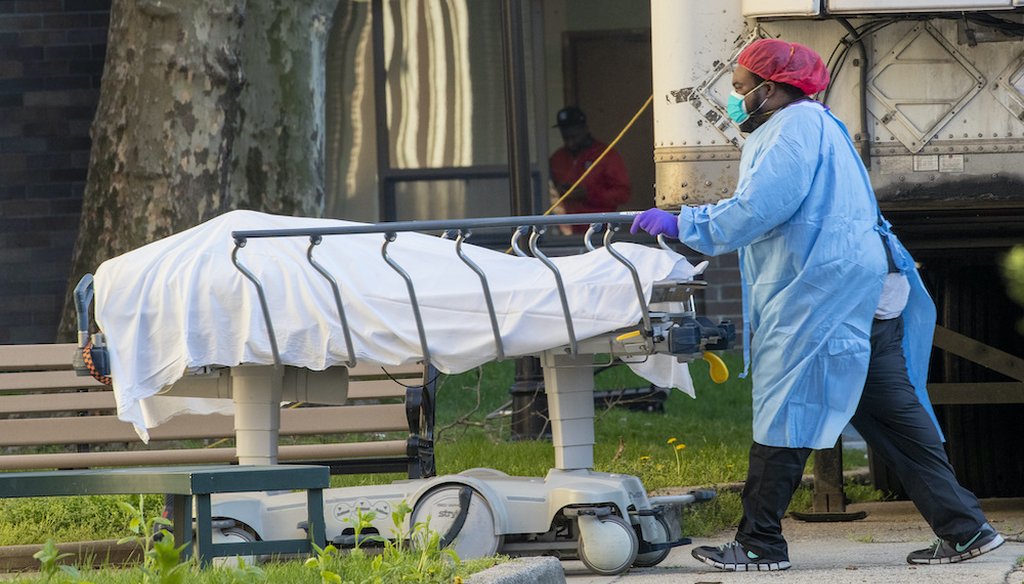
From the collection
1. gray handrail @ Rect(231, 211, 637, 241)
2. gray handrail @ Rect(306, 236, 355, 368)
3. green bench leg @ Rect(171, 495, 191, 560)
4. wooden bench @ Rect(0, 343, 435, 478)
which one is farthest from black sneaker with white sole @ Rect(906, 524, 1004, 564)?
green bench leg @ Rect(171, 495, 191, 560)

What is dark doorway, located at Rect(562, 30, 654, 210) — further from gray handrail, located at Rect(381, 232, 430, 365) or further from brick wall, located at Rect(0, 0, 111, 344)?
gray handrail, located at Rect(381, 232, 430, 365)

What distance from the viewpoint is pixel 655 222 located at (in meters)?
5.55

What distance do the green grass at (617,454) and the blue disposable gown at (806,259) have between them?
1454 mm

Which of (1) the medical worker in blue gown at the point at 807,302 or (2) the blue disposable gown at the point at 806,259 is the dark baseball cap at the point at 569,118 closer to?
(1) the medical worker in blue gown at the point at 807,302

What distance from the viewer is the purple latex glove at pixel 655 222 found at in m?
5.54

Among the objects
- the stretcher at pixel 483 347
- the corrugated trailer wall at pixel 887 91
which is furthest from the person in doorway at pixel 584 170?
the stretcher at pixel 483 347

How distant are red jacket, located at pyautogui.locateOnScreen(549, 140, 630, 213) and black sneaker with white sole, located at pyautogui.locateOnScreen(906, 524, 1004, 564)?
327 inches

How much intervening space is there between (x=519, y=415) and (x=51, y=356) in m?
2.79

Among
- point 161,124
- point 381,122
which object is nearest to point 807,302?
point 161,124

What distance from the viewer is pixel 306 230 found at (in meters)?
5.51

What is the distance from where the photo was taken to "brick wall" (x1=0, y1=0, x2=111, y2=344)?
13.5 metres

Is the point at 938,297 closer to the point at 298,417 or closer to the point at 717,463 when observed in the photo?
A: the point at 717,463

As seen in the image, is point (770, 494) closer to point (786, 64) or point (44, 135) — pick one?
point (786, 64)

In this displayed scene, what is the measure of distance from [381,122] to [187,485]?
33.7 feet
